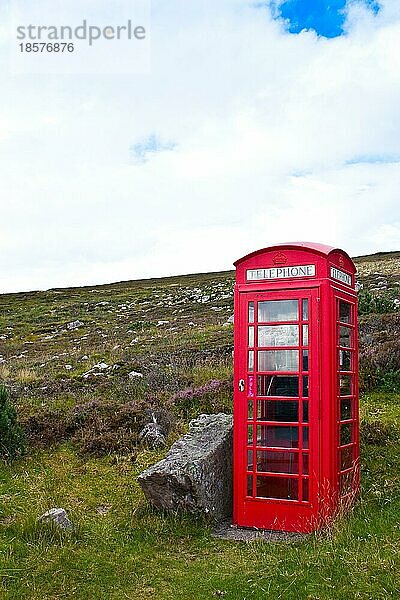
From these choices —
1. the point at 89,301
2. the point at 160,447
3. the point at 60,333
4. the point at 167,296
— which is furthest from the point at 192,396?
the point at 89,301

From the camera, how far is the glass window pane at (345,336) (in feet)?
27.6

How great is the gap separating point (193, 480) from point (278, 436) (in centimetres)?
114

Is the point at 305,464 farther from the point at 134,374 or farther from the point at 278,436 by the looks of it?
the point at 134,374

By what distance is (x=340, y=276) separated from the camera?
338 inches

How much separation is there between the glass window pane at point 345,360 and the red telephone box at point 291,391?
0.04ft

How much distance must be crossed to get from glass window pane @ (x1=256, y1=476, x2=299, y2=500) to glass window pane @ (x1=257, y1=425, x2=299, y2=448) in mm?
406

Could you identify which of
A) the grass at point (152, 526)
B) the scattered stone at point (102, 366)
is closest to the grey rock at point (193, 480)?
the grass at point (152, 526)

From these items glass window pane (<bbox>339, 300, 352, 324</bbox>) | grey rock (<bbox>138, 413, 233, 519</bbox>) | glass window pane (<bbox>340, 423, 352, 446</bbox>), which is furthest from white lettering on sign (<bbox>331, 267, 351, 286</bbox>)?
grey rock (<bbox>138, 413, 233, 519</bbox>)

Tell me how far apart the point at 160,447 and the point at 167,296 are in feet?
88.7

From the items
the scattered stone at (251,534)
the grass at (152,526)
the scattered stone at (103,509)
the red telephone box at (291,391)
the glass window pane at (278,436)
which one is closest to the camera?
the grass at (152,526)

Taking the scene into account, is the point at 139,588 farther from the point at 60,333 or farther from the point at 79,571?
the point at 60,333

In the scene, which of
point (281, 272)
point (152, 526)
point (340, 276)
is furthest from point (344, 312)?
point (152, 526)

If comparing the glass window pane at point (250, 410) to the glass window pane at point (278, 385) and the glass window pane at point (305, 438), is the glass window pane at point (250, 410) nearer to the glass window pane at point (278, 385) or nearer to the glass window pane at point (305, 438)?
the glass window pane at point (278, 385)

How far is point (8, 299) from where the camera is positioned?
4903 cm
